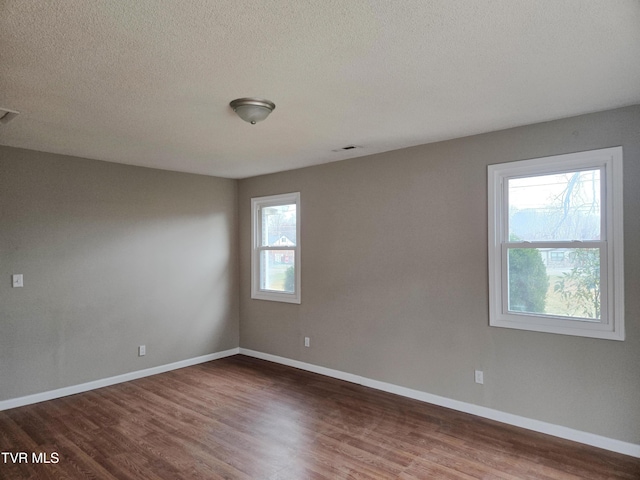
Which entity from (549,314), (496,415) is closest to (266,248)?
(496,415)

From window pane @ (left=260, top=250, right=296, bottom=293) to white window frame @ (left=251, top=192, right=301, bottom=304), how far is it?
6 centimetres

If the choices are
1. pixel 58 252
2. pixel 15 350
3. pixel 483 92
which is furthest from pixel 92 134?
pixel 483 92

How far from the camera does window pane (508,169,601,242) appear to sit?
305cm

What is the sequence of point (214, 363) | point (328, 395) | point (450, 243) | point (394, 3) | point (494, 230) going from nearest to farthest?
point (394, 3) < point (494, 230) < point (450, 243) < point (328, 395) < point (214, 363)

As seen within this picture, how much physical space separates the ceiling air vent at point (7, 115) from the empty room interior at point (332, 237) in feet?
0.22

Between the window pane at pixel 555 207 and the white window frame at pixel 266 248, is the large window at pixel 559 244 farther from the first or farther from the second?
the white window frame at pixel 266 248

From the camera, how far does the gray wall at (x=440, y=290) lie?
115 inches

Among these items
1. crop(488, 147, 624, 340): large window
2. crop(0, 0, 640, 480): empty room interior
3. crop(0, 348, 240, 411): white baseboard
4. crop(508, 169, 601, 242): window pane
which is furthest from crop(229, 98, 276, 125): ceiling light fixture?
crop(0, 348, 240, 411): white baseboard

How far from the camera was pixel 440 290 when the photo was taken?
12.4 feet

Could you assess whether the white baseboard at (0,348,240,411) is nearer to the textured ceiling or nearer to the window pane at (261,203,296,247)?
the window pane at (261,203,296,247)

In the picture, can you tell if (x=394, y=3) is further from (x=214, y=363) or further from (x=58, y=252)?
(x=214, y=363)

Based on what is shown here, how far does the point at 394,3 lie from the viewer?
1.64m

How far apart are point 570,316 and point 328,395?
230cm

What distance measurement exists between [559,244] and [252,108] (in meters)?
2.53
